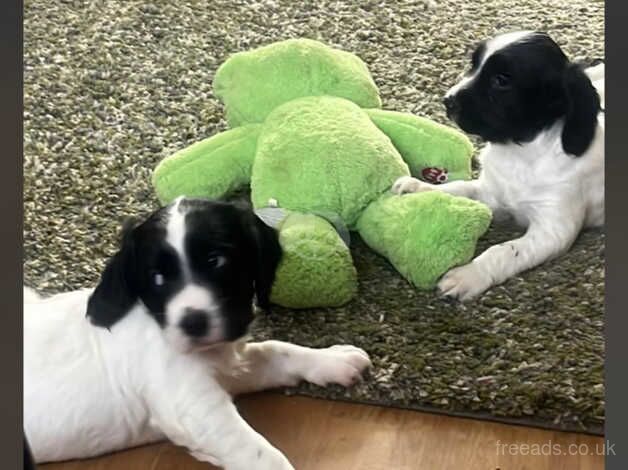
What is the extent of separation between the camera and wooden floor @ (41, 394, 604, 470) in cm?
144

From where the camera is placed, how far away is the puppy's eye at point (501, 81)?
1792 mm

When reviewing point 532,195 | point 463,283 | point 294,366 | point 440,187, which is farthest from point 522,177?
point 294,366

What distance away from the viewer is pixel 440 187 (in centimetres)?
187

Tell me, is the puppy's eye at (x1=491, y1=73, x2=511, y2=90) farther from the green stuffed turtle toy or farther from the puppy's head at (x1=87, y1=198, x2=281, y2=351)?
the puppy's head at (x1=87, y1=198, x2=281, y2=351)

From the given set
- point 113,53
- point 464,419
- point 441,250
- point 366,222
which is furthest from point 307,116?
point 113,53

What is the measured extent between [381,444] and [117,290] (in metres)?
0.45

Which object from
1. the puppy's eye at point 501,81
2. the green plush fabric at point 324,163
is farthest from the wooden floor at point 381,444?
the puppy's eye at point 501,81

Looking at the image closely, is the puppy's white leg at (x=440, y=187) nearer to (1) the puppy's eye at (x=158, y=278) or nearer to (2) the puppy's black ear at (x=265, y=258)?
(2) the puppy's black ear at (x=265, y=258)

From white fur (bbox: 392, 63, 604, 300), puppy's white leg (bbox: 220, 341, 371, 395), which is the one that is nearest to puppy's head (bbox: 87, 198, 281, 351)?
puppy's white leg (bbox: 220, 341, 371, 395)

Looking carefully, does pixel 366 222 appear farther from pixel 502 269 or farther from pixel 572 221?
pixel 572 221

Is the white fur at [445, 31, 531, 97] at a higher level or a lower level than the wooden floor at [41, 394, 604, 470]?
higher

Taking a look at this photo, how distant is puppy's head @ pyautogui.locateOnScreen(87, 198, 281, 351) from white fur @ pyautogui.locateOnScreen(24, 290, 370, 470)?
4cm

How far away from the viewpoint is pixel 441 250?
168cm

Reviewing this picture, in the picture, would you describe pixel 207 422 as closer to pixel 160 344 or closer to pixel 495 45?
pixel 160 344
